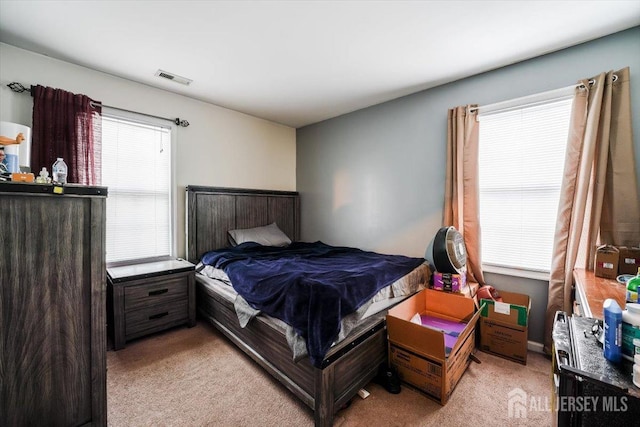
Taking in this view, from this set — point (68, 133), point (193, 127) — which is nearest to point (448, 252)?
point (193, 127)

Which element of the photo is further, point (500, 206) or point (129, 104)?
point (129, 104)

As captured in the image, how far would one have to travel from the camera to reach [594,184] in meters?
2.00

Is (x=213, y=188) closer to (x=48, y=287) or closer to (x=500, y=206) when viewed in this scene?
(x=48, y=287)

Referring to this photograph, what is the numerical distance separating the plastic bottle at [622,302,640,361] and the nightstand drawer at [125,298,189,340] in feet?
Answer: 9.86

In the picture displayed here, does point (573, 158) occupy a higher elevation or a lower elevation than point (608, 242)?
higher

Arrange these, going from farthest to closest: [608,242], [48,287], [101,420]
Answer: [608,242]
[101,420]
[48,287]

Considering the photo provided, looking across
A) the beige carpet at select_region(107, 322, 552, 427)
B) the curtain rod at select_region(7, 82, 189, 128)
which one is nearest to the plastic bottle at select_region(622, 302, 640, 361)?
the beige carpet at select_region(107, 322, 552, 427)

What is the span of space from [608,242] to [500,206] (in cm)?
75

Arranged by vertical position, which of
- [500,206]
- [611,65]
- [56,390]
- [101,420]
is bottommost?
[101,420]

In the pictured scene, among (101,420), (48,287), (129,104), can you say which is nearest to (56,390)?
(101,420)

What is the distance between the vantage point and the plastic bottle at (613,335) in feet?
2.52

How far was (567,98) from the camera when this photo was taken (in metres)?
2.14

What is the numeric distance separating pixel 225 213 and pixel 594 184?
143 inches

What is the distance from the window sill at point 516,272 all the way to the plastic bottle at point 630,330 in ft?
5.98
